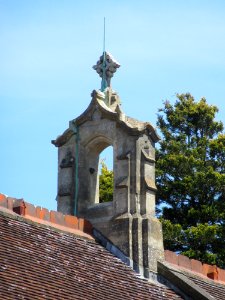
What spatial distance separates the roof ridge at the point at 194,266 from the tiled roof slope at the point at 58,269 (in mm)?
1337

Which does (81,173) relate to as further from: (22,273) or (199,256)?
(199,256)

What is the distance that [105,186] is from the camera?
39562 mm

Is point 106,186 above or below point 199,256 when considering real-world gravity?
above

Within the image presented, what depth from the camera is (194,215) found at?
39.4 meters

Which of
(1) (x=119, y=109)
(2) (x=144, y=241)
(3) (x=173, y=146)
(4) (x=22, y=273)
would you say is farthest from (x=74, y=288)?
(3) (x=173, y=146)

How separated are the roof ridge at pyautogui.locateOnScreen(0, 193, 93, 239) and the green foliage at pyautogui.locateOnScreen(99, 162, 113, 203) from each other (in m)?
14.5

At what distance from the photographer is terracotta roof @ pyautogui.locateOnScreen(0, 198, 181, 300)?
20.5 meters

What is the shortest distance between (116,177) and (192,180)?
1501 cm

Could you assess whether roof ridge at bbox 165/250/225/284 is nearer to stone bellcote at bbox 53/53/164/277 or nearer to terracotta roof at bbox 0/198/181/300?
stone bellcote at bbox 53/53/164/277

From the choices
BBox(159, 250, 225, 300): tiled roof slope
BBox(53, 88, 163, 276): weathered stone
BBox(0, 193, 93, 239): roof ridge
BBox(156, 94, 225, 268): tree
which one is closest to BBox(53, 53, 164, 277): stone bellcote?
BBox(53, 88, 163, 276): weathered stone

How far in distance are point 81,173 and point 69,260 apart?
3.30 m

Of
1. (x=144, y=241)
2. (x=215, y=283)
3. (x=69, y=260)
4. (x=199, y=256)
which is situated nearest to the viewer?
(x=69, y=260)

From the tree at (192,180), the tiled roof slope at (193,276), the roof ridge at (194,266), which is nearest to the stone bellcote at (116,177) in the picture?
the tiled roof slope at (193,276)

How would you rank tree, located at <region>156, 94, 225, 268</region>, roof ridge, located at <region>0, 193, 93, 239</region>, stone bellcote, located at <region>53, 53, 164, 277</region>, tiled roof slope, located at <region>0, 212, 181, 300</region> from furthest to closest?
tree, located at <region>156, 94, 225, 268</region>, stone bellcote, located at <region>53, 53, 164, 277</region>, roof ridge, located at <region>0, 193, 93, 239</region>, tiled roof slope, located at <region>0, 212, 181, 300</region>
